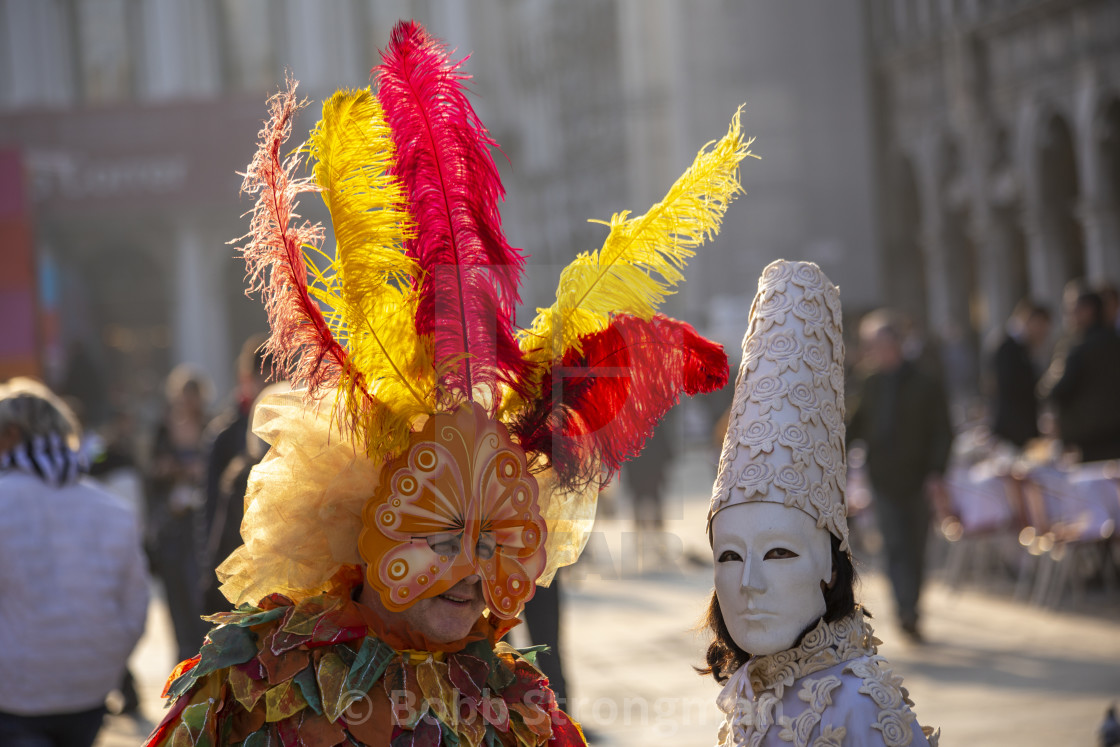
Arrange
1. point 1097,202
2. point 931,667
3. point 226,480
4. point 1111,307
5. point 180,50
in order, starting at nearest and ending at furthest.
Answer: point 226,480 < point 931,667 < point 1111,307 < point 1097,202 < point 180,50

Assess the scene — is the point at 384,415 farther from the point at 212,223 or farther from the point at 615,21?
the point at 615,21

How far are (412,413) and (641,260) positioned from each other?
0.50m

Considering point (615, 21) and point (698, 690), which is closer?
point (698, 690)

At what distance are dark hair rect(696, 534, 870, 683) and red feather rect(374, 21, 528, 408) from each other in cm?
65

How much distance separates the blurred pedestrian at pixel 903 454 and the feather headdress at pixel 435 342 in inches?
228

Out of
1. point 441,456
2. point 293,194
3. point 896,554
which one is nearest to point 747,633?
point 441,456

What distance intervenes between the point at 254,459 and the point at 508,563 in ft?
7.04

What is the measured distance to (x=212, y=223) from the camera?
28797mm

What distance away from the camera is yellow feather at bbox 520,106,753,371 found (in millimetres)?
2334

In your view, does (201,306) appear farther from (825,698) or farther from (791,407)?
(825,698)

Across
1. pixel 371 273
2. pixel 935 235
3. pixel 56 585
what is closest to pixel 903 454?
pixel 56 585

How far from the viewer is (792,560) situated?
2.35 metres

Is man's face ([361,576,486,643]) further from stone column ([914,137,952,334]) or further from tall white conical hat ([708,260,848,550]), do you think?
stone column ([914,137,952,334])

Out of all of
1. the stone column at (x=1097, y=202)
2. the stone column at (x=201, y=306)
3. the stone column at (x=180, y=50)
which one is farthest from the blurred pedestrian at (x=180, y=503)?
the stone column at (x=180, y=50)
